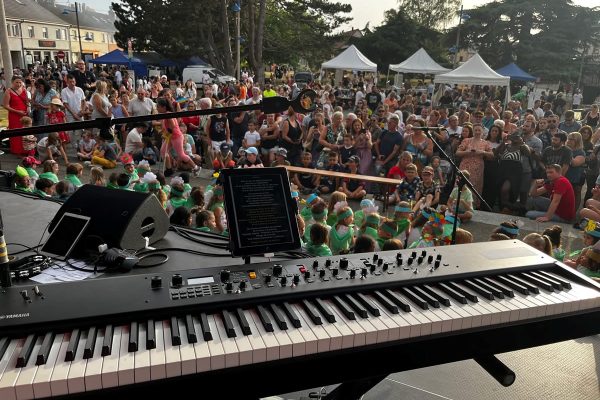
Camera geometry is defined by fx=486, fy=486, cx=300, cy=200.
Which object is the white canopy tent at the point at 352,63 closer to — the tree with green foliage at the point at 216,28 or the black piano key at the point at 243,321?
the tree with green foliage at the point at 216,28

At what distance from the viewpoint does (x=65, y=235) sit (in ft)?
8.18

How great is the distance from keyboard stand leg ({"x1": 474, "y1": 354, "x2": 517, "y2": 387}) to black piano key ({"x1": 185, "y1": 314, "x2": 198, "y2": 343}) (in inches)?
49.5

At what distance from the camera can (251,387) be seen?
1718mm

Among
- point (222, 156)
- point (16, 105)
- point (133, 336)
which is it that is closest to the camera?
point (133, 336)

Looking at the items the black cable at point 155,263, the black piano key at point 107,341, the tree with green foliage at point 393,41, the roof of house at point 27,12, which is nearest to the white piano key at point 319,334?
the black piano key at point 107,341

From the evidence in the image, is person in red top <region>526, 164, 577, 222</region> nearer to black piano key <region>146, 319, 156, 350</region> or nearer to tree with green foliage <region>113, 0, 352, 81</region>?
black piano key <region>146, 319, 156, 350</region>

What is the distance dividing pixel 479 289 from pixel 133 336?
143cm

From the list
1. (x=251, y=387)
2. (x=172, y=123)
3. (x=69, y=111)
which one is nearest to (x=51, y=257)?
(x=251, y=387)

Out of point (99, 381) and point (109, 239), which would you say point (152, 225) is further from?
point (99, 381)

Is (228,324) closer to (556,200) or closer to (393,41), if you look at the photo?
(556,200)

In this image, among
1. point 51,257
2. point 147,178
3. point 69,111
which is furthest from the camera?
point 69,111

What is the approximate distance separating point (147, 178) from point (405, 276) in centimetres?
499

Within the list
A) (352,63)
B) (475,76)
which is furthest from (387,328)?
(352,63)

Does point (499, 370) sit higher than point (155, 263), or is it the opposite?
point (155, 263)
